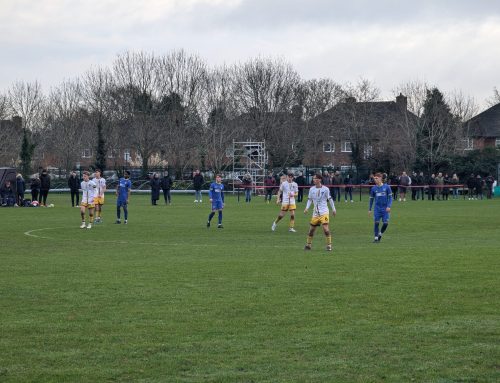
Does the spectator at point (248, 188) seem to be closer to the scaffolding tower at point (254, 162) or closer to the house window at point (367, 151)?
the scaffolding tower at point (254, 162)

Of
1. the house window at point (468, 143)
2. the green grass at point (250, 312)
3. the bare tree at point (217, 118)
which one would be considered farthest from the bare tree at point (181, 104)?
the green grass at point (250, 312)

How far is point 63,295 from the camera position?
48.4 feet

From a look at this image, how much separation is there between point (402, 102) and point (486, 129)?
830 inches

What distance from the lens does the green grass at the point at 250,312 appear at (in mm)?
9633

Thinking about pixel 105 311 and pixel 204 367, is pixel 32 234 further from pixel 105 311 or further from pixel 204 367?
pixel 204 367

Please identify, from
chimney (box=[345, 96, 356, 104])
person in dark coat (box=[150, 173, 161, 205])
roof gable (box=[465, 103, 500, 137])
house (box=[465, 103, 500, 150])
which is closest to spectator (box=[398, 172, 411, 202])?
Answer: person in dark coat (box=[150, 173, 161, 205])

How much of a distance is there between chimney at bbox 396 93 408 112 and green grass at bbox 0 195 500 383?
6685 centimetres

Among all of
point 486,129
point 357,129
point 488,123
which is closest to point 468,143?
point 357,129

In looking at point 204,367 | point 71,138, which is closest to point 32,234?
point 204,367

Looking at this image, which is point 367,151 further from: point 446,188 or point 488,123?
point 446,188

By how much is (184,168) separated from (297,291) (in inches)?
2697

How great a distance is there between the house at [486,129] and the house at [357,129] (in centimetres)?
1298

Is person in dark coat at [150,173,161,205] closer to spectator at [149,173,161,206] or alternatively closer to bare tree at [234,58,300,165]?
spectator at [149,173,161,206]

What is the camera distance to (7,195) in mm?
50781
